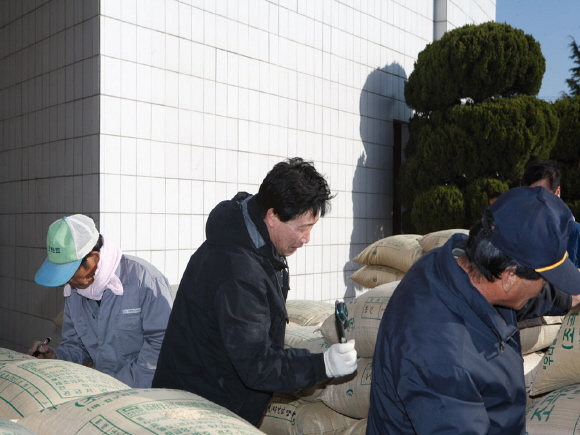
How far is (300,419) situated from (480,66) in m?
4.68

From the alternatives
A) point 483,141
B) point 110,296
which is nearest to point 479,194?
point 483,141

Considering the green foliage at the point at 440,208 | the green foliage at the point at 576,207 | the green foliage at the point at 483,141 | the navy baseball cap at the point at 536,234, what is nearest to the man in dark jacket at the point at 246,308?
the navy baseball cap at the point at 536,234

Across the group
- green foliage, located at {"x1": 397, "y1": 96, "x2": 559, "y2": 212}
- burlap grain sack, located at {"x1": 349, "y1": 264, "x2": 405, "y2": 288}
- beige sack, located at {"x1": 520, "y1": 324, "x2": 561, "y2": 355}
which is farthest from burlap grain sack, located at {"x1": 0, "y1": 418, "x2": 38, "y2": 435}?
green foliage, located at {"x1": 397, "y1": 96, "x2": 559, "y2": 212}

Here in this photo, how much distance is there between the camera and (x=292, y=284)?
5.77 m

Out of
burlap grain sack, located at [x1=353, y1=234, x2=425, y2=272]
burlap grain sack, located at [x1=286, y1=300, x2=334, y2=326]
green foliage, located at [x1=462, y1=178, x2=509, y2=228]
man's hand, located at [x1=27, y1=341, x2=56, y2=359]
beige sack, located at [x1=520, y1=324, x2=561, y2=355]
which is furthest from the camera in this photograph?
green foliage, located at [x1=462, y1=178, x2=509, y2=228]

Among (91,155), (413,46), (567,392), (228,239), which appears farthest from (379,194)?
(228,239)

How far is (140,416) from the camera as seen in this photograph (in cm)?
165

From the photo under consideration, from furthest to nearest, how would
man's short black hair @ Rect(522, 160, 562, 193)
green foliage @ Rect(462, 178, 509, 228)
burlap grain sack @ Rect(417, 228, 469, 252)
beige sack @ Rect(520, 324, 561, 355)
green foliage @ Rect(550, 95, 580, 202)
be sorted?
green foliage @ Rect(550, 95, 580, 202) → green foliage @ Rect(462, 178, 509, 228) → burlap grain sack @ Rect(417, 228, 469, 252) → man's short black hair @ Rect(522, 160, 562, 193) → beige sack @ Rect(520, 324, 561, 355)

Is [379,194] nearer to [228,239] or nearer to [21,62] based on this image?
[21,62]

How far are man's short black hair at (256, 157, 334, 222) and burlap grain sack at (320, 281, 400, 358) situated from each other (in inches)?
39.7

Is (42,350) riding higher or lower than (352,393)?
higher

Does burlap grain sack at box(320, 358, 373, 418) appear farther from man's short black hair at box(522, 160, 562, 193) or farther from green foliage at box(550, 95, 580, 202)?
green foliage at box(550, 95, 580, 202)

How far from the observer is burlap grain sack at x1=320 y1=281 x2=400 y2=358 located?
2.79 m

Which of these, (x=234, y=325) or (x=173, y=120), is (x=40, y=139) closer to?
(x=173, y=120)
